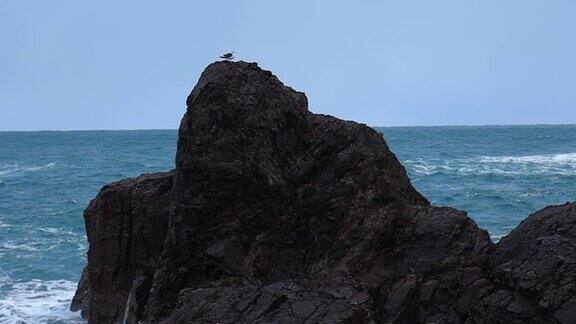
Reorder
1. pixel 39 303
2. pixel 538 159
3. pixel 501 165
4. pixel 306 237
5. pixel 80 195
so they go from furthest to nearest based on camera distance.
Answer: pixel 538 159 < pixel 501 165 < pixel 80 195 < pixel 39 303 < pixel 306 237

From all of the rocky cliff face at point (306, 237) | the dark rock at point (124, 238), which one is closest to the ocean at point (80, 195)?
the dark rock at point (124, 238)

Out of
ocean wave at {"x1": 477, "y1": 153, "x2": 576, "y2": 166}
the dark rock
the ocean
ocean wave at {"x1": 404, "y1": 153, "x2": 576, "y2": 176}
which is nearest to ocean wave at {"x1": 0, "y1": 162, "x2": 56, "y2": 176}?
the ocean

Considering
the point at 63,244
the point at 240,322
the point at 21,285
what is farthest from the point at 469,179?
the point at 240,322

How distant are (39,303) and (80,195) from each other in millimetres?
21758

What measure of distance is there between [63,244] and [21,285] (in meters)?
5.61

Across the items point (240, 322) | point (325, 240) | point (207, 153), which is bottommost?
point (240, 322)

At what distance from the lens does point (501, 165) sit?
173 feet

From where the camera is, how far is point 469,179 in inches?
1711

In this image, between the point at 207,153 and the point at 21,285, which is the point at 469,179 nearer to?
the point at 21,285

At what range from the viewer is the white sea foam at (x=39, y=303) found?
18203 mm

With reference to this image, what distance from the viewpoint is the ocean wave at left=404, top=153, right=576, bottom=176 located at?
155 feet

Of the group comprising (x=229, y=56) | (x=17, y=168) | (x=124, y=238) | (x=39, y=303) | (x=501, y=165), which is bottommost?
(x=39, y=303)

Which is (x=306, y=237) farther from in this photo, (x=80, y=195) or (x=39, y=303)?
(x=80, y=195)

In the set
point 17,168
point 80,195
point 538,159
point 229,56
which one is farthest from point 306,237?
point 17,168
